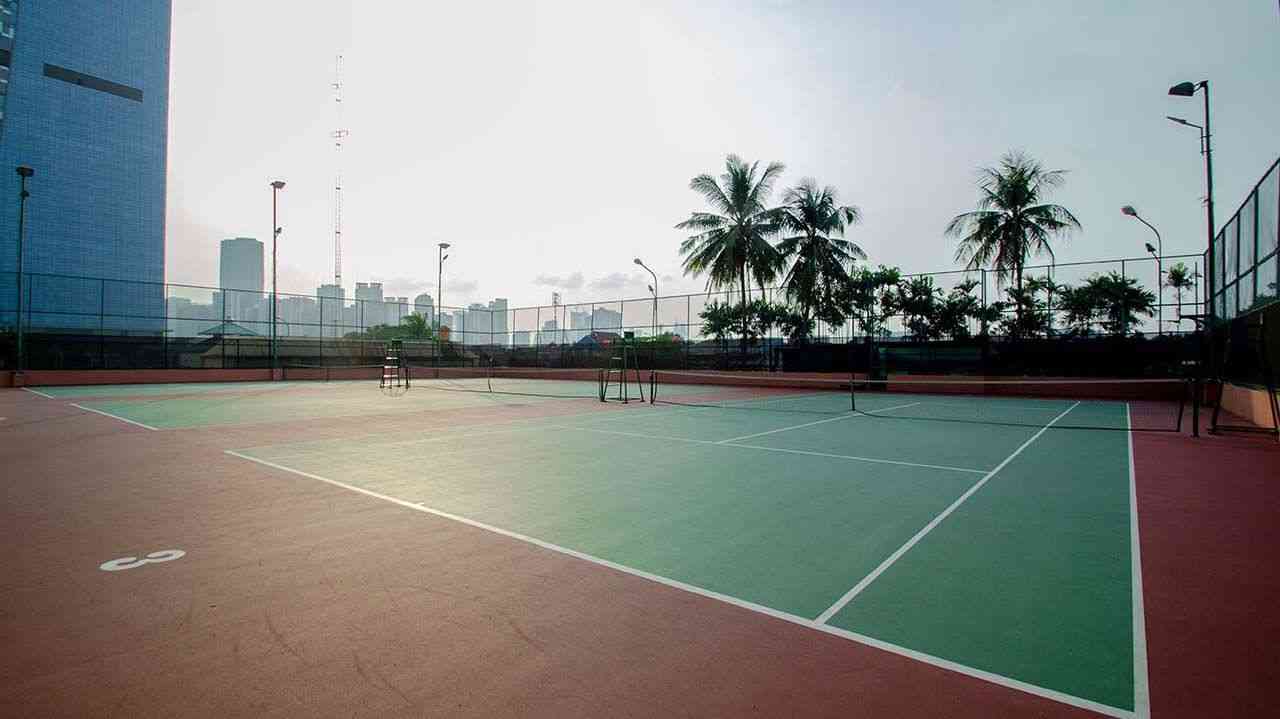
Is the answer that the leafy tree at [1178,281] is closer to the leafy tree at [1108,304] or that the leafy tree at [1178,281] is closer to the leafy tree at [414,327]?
the leafy tree at [1108,304]

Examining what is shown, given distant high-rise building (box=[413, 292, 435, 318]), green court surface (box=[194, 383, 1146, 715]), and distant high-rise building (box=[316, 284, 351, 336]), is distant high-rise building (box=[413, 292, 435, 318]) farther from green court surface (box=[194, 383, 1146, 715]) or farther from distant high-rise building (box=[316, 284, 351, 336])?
green court surface (box=[194, 383, 1146, 715])

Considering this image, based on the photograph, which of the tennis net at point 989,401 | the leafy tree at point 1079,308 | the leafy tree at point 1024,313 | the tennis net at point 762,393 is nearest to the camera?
the tennis net at point 989,401

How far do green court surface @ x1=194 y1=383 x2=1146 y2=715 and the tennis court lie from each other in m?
0.02

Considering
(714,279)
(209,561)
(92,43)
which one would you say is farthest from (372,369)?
(92,43)

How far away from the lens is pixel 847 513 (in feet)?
16.7

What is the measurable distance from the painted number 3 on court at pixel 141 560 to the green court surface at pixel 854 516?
176 centimetres

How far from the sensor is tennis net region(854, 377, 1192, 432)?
12.8m

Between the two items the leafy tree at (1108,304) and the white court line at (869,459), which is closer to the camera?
the white court line at (869,459)

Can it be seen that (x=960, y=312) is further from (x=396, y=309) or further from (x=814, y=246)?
(x=396, y=309)

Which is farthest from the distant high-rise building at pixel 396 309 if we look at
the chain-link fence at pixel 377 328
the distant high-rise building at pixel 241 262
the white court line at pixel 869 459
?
the distant high-rise building at pixel 241 262

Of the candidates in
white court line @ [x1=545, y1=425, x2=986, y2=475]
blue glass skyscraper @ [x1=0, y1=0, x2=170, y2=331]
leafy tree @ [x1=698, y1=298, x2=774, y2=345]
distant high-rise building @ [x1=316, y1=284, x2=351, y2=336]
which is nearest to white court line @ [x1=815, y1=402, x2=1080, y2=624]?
white court line @ [x1=545, y1=425, x2=986, y2=475]

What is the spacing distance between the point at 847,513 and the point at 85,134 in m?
75.0

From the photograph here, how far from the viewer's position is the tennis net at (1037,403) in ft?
42.0

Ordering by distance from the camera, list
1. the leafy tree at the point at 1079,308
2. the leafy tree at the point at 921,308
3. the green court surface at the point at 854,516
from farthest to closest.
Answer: the leafy tree at the point at 921,308 → the leafy tree at the point at 1079,308 → the green court surface at the point at 854,516
